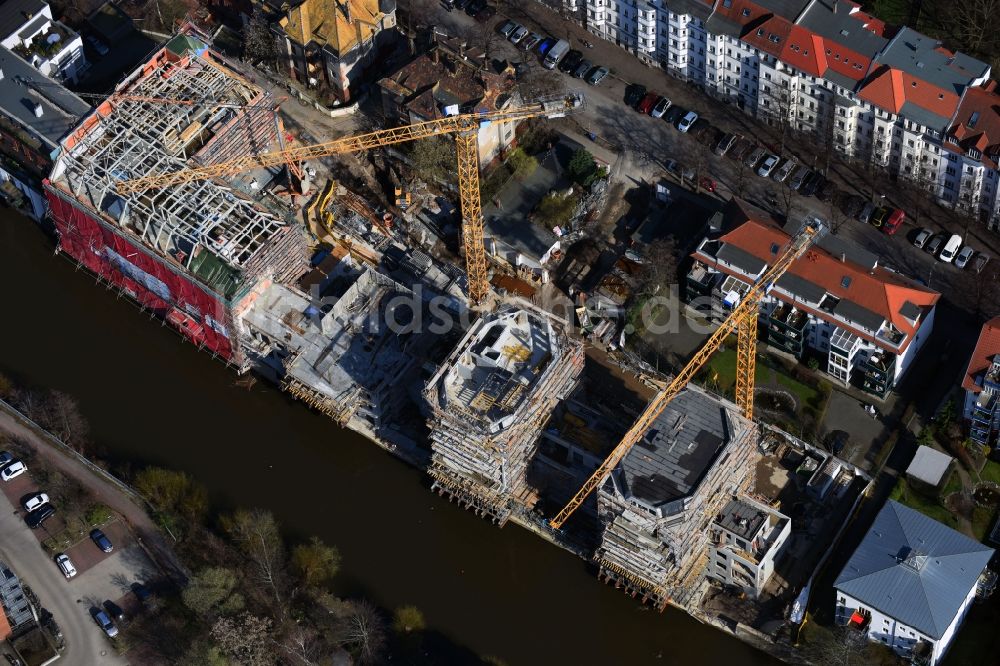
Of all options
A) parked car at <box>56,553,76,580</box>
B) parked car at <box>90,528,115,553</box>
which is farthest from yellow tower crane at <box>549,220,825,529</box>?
parked car at <box>56,553,76,580</box>

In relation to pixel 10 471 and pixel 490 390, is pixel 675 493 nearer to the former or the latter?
pixel 490 390

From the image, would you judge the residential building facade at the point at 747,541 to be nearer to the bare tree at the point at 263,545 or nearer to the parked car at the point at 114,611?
the bare tree at the point at 263,545

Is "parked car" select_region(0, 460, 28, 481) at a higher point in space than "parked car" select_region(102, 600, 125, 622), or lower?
higher

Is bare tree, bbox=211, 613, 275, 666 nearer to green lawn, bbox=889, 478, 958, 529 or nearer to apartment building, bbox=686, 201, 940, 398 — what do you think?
apartment building, bbox=686, 201, 940, 398

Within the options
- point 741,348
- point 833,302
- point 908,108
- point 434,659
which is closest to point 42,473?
point 434,659

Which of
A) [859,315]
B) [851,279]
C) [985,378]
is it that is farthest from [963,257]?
[985,378]

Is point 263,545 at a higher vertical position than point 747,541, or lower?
lower

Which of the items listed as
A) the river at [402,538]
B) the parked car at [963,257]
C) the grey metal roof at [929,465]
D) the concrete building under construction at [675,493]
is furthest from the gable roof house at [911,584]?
the parked car at [963,257]
